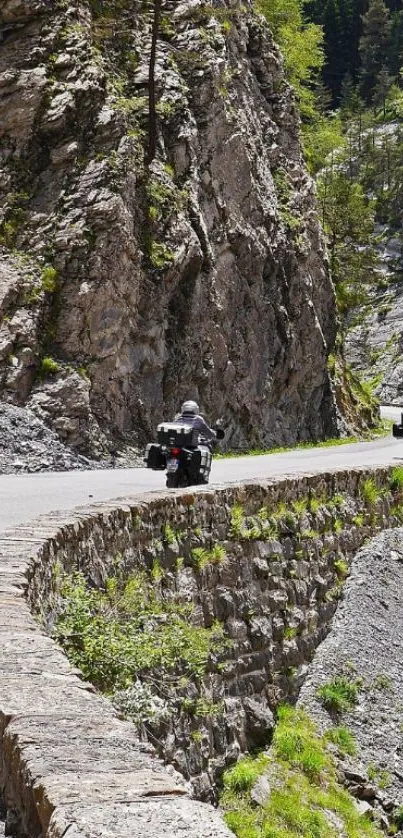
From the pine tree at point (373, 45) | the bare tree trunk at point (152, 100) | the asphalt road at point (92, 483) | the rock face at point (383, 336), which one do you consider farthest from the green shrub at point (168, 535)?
the pine tree at point (373, 45)

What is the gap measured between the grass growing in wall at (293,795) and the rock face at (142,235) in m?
11.7

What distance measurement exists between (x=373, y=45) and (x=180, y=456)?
114 m

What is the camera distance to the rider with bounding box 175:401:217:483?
46.7ft

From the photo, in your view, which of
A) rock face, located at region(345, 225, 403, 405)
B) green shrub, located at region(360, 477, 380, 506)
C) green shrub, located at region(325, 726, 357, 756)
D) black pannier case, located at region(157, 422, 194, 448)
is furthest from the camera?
rock face, located at region(345, 225, 403, 405)

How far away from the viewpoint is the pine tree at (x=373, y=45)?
4473 inches

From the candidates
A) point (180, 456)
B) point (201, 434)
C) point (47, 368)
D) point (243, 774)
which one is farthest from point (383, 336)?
point (243, 774)

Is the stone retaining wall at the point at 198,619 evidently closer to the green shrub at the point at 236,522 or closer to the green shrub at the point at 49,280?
the green shrub at the point at 236,522

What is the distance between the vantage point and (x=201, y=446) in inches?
573

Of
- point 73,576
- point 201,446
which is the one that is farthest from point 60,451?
point 73,576

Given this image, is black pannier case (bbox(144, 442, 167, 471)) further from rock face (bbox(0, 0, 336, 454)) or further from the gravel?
rock face (bbox(0, 0, 336, 454))

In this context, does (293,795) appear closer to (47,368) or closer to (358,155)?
(47,368)

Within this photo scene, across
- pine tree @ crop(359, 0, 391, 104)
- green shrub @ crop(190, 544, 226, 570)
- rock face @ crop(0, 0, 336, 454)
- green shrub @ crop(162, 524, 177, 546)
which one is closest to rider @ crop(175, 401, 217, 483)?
green shrub @ crop(190, 544, 226, 570)

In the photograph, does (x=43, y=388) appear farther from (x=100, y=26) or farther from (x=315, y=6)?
(x=315, y=6)

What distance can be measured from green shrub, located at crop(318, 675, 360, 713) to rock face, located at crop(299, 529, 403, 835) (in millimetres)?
74
